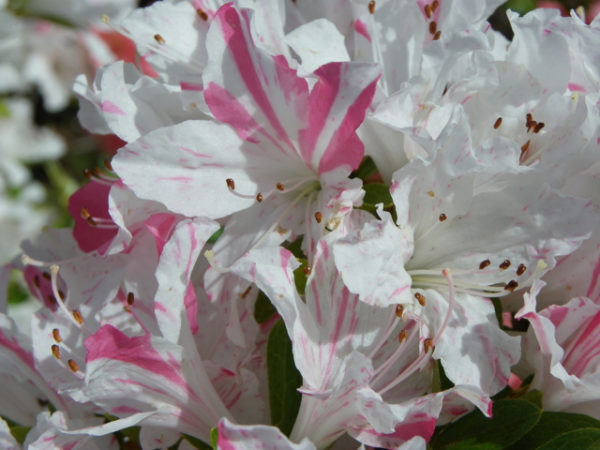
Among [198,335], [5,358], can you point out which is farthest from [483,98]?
[5,358]

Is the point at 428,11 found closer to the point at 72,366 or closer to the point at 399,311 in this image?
the point at 399,311

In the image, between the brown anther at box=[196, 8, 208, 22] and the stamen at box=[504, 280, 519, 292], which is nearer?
the stamen at box=[504, 280, 519, 292]

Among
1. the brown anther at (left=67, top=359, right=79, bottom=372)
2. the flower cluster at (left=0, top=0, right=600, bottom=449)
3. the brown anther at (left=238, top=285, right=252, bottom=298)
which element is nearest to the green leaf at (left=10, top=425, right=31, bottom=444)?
the flower cluster at (left=0, top=0, right=600, bottom=449)

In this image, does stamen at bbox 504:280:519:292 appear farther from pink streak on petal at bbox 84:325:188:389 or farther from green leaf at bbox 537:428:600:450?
pink streak on petal at bbox 84:325:188:389

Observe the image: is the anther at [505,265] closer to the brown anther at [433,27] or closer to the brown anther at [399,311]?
the brown anther at [399,311]

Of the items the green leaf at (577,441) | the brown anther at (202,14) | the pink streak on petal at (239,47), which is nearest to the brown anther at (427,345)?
the green leaf at (577,441)

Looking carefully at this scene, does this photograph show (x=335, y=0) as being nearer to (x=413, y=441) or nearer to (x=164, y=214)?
(x=164, y=214)

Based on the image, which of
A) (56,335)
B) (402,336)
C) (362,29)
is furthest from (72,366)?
(362,29)
